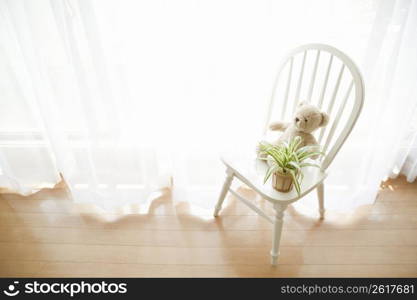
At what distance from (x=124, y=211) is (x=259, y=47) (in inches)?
45.6

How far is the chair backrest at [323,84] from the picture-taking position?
3.76 feet

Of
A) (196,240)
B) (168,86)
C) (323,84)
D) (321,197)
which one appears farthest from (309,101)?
(196,240)

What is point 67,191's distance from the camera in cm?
182

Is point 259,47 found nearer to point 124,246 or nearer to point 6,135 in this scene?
point 124,246

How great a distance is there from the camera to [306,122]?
47.1 inches

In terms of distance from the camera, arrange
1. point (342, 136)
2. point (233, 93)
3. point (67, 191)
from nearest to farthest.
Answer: point (342, 136)
point (233, 93)
point (67, 191)

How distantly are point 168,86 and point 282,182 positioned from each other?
0.69 m

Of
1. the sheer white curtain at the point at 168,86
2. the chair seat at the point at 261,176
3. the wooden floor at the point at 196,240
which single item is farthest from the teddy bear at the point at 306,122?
A: the wooden floor at the point at 196,240

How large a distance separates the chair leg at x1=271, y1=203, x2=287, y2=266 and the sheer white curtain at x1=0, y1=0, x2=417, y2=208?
15.4 inches

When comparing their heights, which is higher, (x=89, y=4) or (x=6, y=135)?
(x=89, y=4)

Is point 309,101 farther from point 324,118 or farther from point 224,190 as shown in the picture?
point 224,190

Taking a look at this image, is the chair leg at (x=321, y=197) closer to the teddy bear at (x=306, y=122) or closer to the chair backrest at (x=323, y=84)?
the chair backrest at (x=323, y=84)

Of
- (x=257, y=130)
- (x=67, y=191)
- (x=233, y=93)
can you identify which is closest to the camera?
(x=233, y=93)

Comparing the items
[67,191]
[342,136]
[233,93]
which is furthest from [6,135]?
[342,136]
